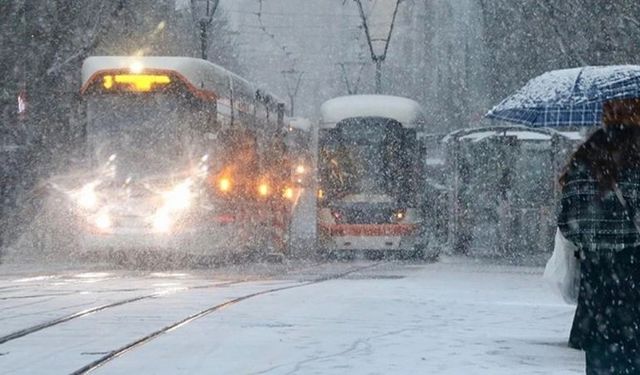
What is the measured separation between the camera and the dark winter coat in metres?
5.83

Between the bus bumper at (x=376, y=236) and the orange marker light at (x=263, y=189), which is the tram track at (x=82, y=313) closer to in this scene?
the orange marker light at (x=263, y=189)

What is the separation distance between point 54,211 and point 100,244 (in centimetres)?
908

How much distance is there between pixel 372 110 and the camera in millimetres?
27641

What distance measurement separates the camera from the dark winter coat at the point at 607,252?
19.1 ft

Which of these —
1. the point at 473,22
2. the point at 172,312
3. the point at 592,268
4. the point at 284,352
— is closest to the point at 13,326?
the point at 172,312

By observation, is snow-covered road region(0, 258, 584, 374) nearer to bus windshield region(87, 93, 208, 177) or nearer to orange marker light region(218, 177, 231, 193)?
bus windshield region(87, 93, 208, 177)

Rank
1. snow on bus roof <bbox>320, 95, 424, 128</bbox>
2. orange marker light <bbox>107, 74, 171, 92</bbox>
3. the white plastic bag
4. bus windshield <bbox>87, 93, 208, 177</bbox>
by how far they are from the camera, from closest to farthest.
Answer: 1. the white plastic bag
2. bus windshield <bbox>87, 93, 208, 177</bbox>
3. orange marker light <bbox>107, 74, 171, 92</bbox>
4. snow on bus roof <bbox>320, 95, 424, 128</bbox>

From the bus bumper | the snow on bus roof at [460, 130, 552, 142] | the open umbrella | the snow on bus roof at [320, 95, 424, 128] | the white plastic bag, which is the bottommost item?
the white plastic bag

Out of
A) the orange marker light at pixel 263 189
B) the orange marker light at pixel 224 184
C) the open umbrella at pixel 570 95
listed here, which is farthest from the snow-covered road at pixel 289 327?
the orange marker light at pixel 263 189

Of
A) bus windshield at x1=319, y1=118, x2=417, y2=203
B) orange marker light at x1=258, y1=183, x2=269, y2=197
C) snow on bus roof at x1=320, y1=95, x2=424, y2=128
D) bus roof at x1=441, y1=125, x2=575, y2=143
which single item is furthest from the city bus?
bus roof at x1=441, y1=125, x2=575, y2=143

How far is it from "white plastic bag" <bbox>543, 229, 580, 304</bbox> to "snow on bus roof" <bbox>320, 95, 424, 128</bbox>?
19040 mm

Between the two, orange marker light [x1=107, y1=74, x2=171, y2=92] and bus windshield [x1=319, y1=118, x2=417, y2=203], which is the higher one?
orange marker light [x1=107, y1=74, x2=171, y2=92]

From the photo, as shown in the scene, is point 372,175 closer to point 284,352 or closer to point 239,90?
point 239,90

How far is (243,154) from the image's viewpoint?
23453 millimetres
